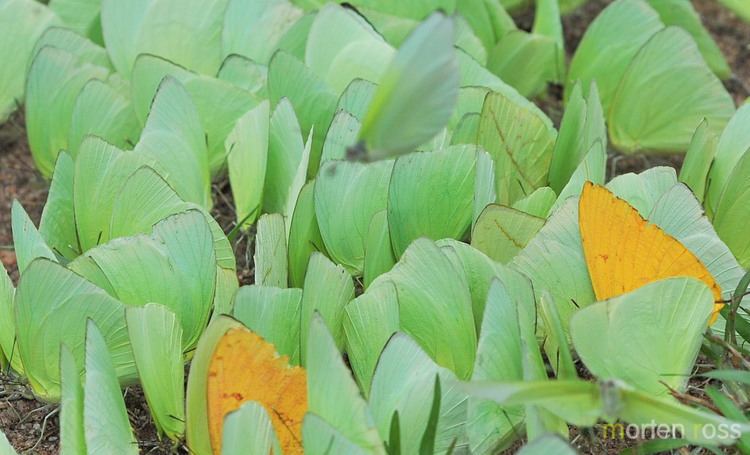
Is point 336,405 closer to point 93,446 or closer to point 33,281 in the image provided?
point 93,446

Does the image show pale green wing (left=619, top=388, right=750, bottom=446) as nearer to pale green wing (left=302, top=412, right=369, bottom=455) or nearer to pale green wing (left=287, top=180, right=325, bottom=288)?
pale green wing (left=302, top=412, right=369, bottom=455)

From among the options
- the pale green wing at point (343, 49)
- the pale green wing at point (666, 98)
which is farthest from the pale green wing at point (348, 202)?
the pale green wing at point (666, 98)

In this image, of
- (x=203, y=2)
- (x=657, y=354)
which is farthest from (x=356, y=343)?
(x=203, y=2)

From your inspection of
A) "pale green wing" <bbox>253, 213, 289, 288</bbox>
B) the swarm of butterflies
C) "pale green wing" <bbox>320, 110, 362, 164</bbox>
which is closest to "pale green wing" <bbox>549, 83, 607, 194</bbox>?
the swarm of butterflies

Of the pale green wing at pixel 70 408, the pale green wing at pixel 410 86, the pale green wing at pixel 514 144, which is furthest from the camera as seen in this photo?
the pale green wing at pixel 514 144

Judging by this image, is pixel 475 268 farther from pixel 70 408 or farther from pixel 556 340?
pixel 70 408

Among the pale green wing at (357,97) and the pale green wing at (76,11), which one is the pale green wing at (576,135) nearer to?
the pale green wing at (357,97)
